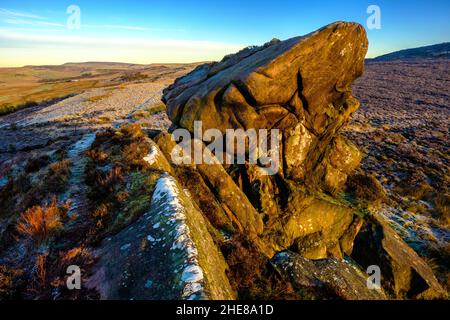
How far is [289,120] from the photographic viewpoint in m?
14.4

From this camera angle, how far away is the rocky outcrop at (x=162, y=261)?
522 centimetres

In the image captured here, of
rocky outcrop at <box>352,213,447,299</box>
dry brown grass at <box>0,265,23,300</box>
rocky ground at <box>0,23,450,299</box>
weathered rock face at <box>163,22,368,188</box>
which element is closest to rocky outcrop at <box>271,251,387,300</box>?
rocky ground at <box>0,23,450,299</box>

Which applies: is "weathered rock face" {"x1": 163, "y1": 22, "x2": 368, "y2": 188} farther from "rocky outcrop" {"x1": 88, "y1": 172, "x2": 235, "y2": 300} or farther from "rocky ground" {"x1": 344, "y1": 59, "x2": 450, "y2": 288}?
"rocky ground" {"x1": 344, "y1": 59, "x2": 450, "y2": 288}

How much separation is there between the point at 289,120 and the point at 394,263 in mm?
8851

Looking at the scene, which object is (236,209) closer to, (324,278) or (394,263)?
(324,278)

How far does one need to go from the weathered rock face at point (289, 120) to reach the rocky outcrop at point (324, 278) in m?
3.56

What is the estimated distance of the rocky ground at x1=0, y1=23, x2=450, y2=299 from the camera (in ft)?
20.2

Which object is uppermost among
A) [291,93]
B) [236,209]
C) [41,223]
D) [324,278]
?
[291,93]

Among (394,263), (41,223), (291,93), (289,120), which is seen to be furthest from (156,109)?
(394,263)

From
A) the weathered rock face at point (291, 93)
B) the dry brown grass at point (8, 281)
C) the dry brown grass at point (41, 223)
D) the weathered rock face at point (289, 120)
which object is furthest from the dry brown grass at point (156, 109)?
the dry brown grass at point (8, 281)

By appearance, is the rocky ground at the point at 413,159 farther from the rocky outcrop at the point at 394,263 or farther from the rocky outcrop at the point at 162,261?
Result: the rocky outcrop at the point at 162,261

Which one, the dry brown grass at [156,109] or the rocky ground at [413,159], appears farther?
the dry brown grass at [156,109]

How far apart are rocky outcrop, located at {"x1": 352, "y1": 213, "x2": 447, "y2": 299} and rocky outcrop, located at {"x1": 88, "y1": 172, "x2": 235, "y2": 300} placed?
9945mm

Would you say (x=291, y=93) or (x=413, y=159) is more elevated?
(x=291, y=93)
